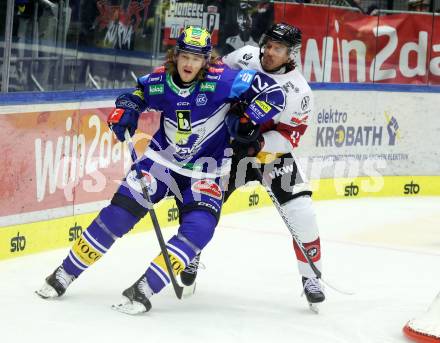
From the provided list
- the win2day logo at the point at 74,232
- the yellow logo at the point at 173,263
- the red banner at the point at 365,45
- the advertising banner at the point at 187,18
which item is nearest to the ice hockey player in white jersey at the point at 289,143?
the yellow logo at the point at 173,263

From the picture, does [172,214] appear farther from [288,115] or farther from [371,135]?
[371,135]

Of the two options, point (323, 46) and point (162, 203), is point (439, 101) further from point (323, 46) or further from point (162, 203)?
point (162, 203)

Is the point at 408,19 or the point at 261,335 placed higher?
the point at 408,19

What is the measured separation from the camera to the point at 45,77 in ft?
21.2

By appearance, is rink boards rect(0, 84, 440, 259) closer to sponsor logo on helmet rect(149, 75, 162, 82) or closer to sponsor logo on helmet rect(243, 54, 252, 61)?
sponsor logo on helmet rect(149, 75, 162, 82)

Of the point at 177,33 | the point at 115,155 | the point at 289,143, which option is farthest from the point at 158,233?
the point at 177,33

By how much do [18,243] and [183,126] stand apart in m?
1.50

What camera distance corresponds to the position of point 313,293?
4.93 m

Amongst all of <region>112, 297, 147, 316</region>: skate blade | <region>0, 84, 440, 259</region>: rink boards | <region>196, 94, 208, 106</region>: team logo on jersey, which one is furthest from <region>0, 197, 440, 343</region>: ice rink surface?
<region>196, 94, 208, 106</region>: team logo on jersey

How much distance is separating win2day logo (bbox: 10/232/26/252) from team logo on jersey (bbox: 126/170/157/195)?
1212mm

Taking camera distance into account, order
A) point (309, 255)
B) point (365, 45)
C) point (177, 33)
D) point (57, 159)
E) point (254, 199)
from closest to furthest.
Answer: point (309, 255) → point (57, 159) → point (254, 199) → point (177, 33) → point (365, 45)

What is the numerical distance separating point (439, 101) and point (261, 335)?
5187 mm

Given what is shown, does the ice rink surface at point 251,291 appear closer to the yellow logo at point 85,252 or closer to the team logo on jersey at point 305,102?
the yellow logo at point 85,252

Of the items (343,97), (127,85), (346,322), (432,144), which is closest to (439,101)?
(432,144)
